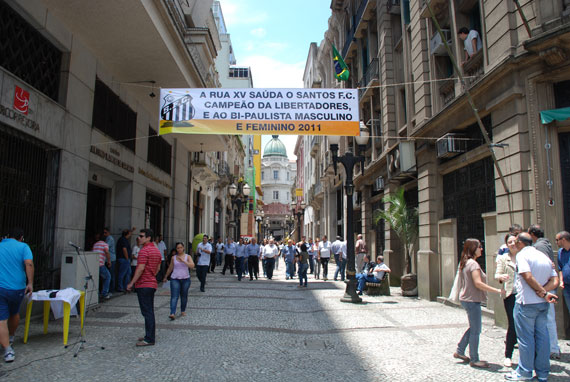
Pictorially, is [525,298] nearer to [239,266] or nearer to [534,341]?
[534,341]

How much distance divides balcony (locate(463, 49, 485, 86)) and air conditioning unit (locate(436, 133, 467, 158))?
4.29 ft

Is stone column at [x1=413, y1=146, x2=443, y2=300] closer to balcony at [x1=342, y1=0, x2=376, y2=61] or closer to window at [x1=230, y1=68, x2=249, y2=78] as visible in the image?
balcony at [x1=342, y1=0, x2=376, y2=61]

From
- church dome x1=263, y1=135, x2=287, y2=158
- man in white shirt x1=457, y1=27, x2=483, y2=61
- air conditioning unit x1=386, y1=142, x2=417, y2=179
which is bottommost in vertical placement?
air conditioning unit x1=386, y1=142, x2=417, y2=179

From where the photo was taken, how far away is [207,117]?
980cm

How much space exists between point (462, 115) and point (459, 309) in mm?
4657

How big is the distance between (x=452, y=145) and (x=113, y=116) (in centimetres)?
939

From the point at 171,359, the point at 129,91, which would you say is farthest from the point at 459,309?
the point at 129,91

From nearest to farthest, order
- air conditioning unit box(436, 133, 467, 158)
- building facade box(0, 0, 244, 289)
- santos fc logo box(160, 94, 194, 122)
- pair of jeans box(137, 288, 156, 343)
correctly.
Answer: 1. pair of jeans box(137, 288, 156, 343)
2. building facade box(0, 0, 244, 289)
3. santos fc logo box(160, 94, 194, 122)
4. air conditioning unit box(436, 133, 467, 158)

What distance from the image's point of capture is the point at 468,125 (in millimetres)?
10492

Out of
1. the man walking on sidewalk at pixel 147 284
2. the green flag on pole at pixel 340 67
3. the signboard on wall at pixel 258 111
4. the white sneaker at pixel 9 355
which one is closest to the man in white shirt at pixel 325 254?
the green flag on pole at pixel 340 67

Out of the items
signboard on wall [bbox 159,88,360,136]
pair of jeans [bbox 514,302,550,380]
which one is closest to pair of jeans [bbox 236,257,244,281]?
signboard on wall [bbox 159,88,360,136]

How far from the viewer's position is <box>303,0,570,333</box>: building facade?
301 inches

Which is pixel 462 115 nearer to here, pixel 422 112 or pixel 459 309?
pixel 422 112

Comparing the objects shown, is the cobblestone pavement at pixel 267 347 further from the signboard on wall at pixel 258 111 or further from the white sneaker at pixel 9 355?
the signboard on wall at pixel 258 111
